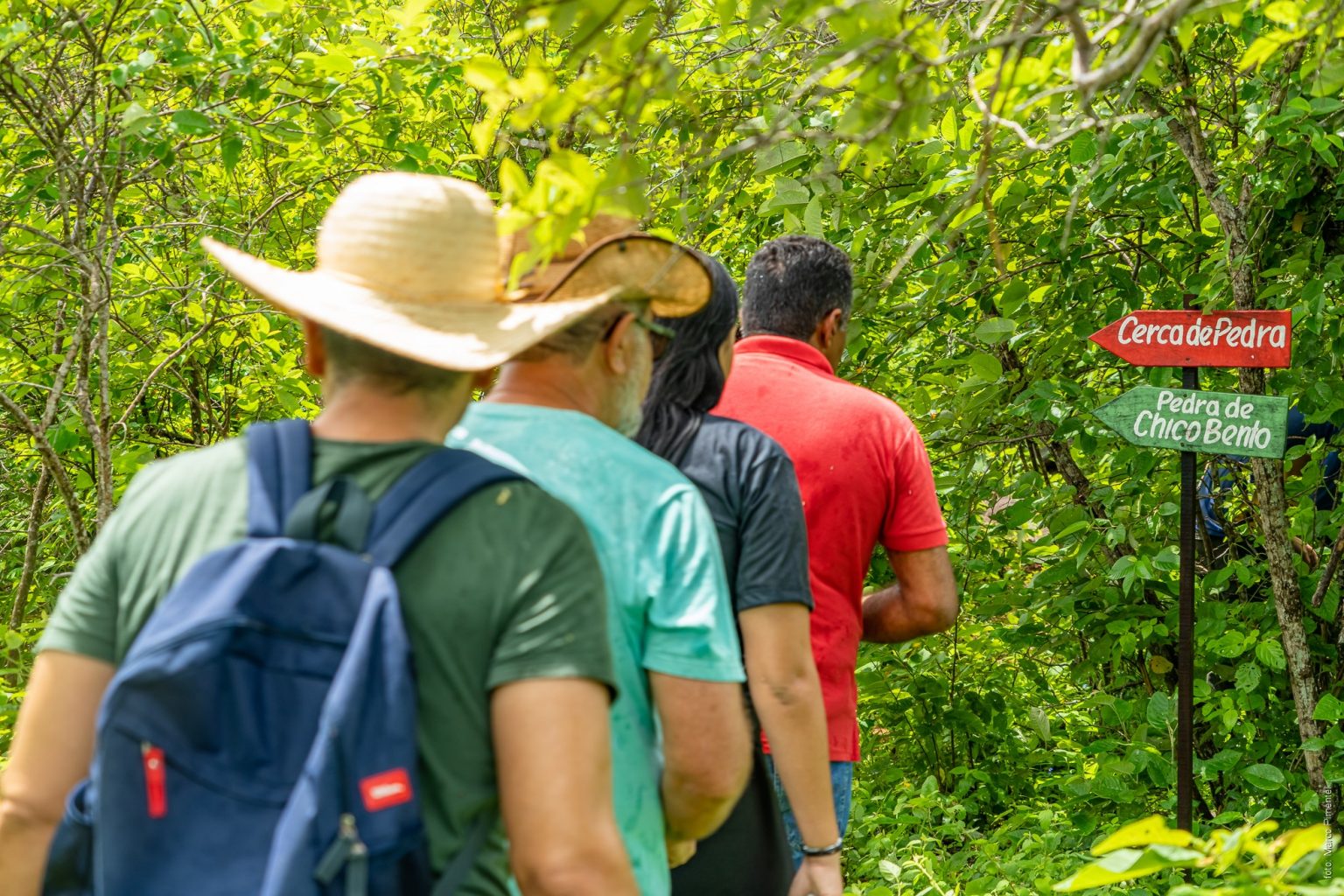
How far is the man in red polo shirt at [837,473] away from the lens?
2645 millimetres

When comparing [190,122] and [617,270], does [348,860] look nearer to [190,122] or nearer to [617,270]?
[617,270]

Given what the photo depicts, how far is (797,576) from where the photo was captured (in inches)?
86.9

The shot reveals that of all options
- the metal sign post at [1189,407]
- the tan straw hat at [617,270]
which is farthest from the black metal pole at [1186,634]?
the tan straw hat at [617,270]

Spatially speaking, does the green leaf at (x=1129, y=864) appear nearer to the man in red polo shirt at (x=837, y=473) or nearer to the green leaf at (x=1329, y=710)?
the man in red polo shirt at (x=837, y=473)

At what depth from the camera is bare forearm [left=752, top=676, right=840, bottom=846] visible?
2.22 metres

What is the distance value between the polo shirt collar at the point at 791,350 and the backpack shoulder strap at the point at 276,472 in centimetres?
153

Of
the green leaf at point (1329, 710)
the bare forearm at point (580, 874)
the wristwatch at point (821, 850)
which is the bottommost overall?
the green leaf at point (1329, 710)

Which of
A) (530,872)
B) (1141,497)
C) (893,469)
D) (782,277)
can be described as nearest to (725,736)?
(530,872)

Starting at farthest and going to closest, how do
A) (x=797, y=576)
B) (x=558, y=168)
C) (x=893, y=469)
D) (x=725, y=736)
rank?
(x=893, y=469), (x=797, y=576), (x=725, y=736), (x=558, y=168)

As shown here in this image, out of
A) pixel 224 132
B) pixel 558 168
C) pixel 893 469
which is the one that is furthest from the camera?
pixel 224 132

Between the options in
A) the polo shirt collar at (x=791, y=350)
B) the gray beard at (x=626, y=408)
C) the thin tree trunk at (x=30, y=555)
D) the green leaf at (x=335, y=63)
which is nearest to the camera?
the gray beard at (x=626, y=408)

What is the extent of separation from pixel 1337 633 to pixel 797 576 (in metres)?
2.77

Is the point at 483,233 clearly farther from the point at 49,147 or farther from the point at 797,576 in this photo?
the point at 49,147

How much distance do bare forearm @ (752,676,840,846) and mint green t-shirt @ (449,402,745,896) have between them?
553 millimetres
